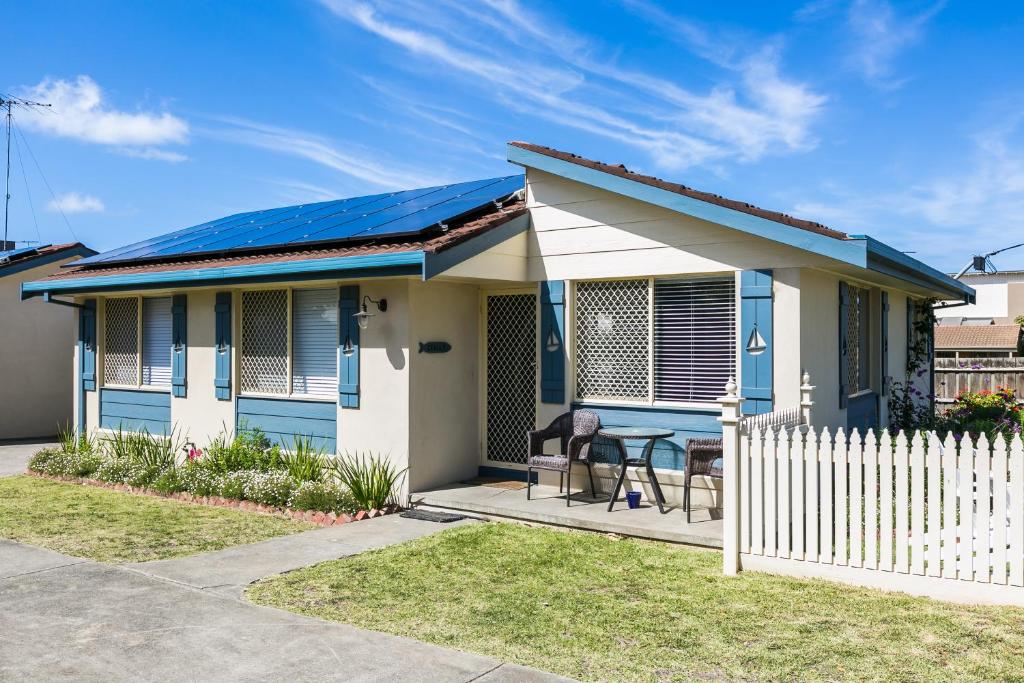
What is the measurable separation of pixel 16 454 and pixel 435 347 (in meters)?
8.99

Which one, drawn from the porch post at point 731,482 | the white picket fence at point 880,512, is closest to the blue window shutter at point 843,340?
the white picket fence at point 880,512

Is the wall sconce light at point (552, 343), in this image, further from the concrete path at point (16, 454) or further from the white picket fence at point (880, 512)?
the concrete path at point (16, 454)

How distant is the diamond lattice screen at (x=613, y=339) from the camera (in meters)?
8.79

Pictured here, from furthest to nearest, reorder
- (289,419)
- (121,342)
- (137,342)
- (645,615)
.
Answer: (121,342) < (137,342) < (289,419) < (645,615)

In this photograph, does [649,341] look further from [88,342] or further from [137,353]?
[88,342]

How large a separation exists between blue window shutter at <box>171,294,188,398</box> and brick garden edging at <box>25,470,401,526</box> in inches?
60.6

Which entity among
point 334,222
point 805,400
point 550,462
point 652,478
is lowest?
point 652,478

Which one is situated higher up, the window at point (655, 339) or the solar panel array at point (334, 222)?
the solar panel array at point (334, 222)

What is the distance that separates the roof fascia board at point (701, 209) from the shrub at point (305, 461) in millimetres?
4152

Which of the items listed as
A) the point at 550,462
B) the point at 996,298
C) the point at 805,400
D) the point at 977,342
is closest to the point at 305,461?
the point at 550,462

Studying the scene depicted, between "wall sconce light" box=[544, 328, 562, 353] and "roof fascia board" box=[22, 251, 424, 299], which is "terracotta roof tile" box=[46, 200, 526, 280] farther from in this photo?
"wall sconce light" box=[544, 328, 562, 353]

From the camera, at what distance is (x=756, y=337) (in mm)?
7941

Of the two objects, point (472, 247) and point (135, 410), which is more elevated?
point (472, 247)

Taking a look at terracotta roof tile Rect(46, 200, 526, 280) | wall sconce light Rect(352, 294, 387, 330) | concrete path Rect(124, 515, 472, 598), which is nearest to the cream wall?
terracotta roof tile Rect(46, 200, 526, 280)
